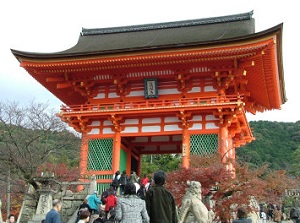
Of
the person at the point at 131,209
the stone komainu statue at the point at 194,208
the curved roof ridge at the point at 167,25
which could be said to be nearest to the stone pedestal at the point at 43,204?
the stone komainu statue at the point at 194,208

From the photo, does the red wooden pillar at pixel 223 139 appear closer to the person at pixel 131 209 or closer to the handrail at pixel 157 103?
the handrail at pixel 157 103

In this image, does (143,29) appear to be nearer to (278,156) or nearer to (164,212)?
(164,212)

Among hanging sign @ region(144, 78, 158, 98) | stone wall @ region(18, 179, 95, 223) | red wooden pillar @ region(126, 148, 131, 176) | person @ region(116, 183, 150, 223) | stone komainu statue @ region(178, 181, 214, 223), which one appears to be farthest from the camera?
red wooden pillar @ region(126, 148, 131, 176)

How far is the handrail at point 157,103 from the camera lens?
1917 centimetres

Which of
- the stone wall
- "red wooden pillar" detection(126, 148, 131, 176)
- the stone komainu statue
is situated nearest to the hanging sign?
"red wooden pillar" detection(126, 148, 131, 176)

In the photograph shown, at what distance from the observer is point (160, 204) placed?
621cm

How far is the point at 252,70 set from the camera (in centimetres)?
2045

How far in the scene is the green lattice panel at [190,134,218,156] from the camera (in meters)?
19.3

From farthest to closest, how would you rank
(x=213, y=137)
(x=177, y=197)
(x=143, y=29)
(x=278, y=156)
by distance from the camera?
(x=278, y=156) → (x=143, y=29) → (x=213, y=137) → (x=177, y=197)

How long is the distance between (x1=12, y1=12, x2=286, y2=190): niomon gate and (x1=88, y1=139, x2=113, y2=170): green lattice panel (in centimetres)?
5

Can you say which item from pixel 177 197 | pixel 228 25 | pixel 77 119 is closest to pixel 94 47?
pixel 77 119

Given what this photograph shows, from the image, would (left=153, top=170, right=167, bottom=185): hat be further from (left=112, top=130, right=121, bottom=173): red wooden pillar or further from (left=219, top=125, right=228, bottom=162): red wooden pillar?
(left=112, top=130, right=121, bottom=173): red wooden pillar

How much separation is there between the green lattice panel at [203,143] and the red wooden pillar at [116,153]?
356 centimetres

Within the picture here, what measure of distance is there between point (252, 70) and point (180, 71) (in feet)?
11.6
